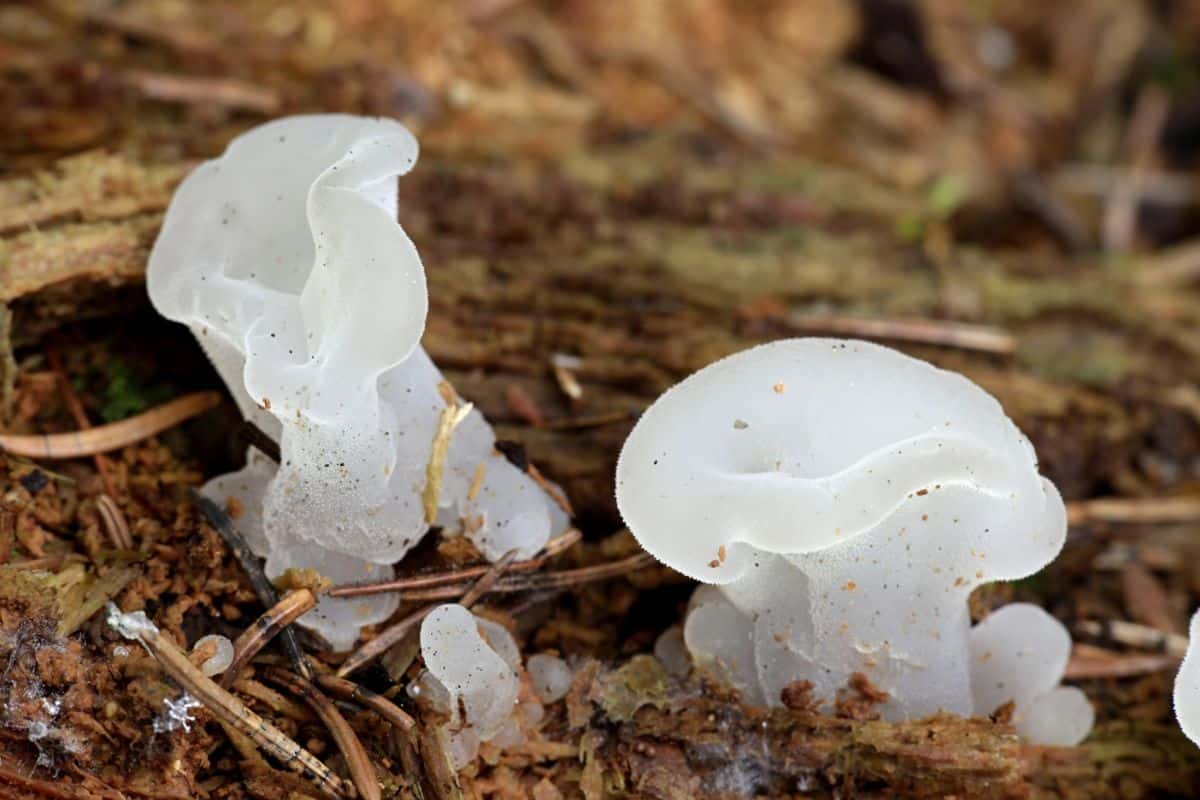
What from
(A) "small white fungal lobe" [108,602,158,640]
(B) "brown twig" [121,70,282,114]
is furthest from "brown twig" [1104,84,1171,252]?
(A) "small white fungal lobe" [108,602,158,640]

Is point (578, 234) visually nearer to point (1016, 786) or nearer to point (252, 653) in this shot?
point (252, 653)

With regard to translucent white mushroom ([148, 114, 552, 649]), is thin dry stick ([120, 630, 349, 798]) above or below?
below

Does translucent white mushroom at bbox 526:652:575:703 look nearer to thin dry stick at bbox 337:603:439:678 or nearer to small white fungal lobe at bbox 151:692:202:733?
thin dry stick at bbox 337:603:439:678

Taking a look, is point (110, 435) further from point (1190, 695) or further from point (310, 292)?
point (1190, 695)

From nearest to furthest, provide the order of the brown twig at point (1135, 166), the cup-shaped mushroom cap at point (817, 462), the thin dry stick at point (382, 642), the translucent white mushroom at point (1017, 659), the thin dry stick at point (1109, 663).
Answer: the cup-shaped mushroom cap at point (817, 462)
the thin dry stick at point (382, 642)
the translucent white mushroom at point (1017, 659)
the thin dry stick at point (1109, 663)
the brown twig at point (1135, 166)

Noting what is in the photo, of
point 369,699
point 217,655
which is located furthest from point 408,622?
point 217,655

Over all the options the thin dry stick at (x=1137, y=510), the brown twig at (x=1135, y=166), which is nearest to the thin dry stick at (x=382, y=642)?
the thin dry stick at (x=1137, y=510)

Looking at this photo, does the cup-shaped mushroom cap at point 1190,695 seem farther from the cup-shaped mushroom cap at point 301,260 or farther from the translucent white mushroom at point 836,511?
the cup-shaped mushroom cap at point 301,260
